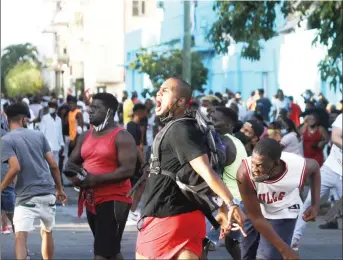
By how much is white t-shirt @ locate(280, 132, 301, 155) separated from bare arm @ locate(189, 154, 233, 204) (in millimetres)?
8721

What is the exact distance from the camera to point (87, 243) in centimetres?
1273

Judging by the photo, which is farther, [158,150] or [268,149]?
[268,149]

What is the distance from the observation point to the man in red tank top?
891cm

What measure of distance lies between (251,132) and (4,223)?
330 cm

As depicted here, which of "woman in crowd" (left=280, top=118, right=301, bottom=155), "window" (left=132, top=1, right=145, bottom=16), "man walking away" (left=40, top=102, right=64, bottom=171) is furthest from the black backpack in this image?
"window" (left=132, top=1, right=145, bottom=16)

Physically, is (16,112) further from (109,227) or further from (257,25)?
(257,25)

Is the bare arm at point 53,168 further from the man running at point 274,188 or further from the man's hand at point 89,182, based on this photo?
the man running at point 274,188

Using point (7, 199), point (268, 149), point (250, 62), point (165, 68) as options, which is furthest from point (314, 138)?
point (165, 68)

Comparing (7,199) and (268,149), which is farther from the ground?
(268,149)

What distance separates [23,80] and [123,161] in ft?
289

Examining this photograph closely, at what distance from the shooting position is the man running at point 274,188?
24.1ft

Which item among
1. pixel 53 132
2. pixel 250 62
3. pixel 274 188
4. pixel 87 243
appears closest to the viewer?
pixel 274 188

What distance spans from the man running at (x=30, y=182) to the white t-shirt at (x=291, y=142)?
20.4 feet

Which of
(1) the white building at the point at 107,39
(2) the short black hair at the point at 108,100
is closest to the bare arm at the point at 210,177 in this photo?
(2) the short black hair at the point at 108,100
